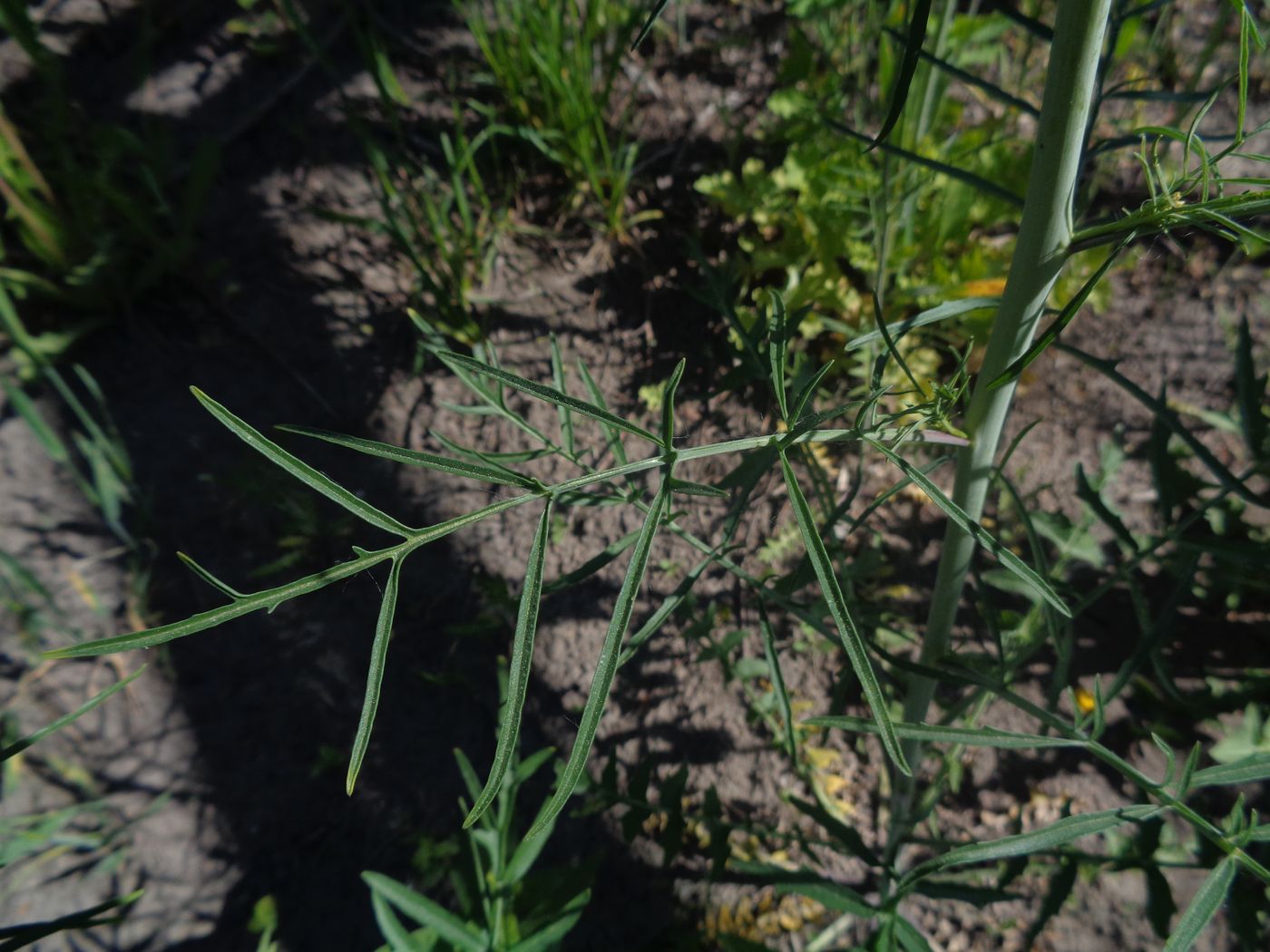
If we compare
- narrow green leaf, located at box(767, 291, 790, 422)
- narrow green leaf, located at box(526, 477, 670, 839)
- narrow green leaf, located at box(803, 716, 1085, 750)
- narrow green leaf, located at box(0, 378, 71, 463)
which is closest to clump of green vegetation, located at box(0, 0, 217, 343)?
narrow green leaf, located at box(0, 378, 71, 463)

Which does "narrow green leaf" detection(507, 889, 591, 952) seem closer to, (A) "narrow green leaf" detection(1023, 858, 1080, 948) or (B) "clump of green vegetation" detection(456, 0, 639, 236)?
(A) "narrow green leaf" detection(1023, 858, 1080, 948)

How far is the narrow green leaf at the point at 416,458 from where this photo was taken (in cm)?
53

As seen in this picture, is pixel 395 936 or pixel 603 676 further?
pixel 395 936

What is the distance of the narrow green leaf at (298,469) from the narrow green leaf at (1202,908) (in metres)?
0.67

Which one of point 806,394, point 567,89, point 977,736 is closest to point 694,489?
point 806,394

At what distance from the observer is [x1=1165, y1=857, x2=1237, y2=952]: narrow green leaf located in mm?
619

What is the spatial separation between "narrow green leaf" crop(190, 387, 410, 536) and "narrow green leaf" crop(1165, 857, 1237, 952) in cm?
67

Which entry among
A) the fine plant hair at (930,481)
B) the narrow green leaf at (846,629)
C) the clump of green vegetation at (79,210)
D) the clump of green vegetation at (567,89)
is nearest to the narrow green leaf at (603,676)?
the fine plant hair at (930,481)

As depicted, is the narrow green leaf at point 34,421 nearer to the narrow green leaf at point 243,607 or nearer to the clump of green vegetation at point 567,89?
the clump of green vegetation at point 567,89

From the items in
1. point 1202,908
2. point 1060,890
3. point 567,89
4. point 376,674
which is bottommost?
point 1060,890

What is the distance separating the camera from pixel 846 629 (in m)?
0.55

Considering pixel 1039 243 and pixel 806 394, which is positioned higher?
pixel 1039 243

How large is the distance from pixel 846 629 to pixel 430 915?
773 mm

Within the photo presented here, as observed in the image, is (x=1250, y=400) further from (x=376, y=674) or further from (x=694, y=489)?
(x=376, y=674)
